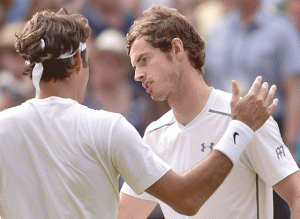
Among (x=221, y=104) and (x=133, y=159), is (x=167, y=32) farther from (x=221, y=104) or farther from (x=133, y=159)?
(x=133, y=159)

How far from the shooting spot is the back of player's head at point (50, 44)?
1.86 metres

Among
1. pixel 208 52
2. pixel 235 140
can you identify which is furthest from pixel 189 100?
pixel 208 52

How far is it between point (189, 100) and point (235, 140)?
672 mm

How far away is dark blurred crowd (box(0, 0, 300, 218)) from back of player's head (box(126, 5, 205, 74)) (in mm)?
1111

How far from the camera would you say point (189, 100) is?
8.17 feet

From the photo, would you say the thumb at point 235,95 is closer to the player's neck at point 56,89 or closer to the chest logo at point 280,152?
the chest logo at point 280,152

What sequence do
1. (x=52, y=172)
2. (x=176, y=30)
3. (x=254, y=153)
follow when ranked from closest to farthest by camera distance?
(x=52, y=172) < (x=254, y=153) < (x=176, y=30)

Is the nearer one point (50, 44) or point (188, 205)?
point (188, 205)

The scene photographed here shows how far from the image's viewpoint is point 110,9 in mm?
4410

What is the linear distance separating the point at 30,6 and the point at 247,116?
333 cm

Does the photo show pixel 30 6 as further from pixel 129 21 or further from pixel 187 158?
pixel 187 158

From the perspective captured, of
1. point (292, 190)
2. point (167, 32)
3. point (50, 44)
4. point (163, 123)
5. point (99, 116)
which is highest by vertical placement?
point (50, 44)

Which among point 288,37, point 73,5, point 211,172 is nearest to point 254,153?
point 211,172

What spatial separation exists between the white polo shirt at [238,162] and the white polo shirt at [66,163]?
2.01 ft
